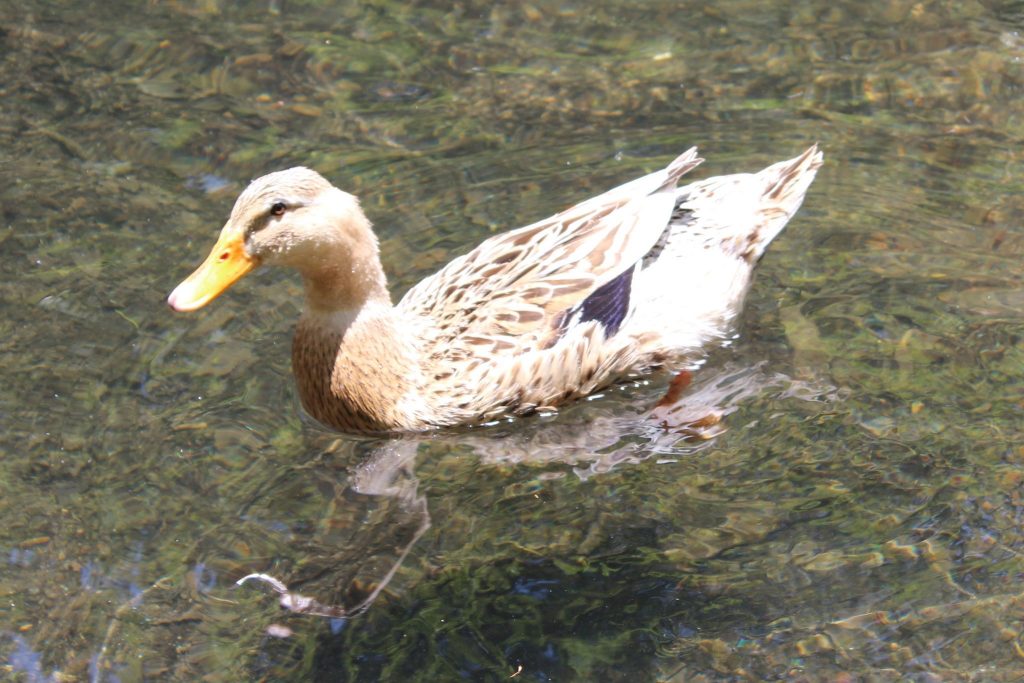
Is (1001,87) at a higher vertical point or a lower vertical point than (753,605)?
higher

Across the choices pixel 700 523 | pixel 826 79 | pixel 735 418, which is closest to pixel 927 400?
pixel 735 418

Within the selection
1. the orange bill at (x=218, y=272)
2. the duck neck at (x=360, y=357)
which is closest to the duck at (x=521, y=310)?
the duck neck at (x=360, y=357)

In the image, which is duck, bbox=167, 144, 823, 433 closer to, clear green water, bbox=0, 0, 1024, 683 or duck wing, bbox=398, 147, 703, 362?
duck wing, bbox=398, 147, 703, 362

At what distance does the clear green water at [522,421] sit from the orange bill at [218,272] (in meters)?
0.90

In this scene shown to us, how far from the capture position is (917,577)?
527 cm

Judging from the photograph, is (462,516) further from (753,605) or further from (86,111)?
(86,111)

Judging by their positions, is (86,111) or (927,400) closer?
(927,400)

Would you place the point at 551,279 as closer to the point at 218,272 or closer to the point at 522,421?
the point at 522,421

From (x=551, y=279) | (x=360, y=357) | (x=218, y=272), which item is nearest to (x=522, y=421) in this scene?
(x=551, y=279)

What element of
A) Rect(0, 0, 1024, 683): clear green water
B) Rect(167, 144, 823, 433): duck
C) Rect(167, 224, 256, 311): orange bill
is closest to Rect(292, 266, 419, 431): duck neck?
Rect(167, 144, 823, 433): duck

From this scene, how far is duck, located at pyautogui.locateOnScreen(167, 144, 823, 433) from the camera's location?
616cm

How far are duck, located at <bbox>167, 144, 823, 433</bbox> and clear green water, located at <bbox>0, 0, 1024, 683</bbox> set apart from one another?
0.62ft

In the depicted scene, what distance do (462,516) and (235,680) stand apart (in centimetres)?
126

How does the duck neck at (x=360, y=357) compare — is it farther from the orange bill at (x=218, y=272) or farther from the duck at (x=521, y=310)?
the orange bill at (x=218, y=272)
